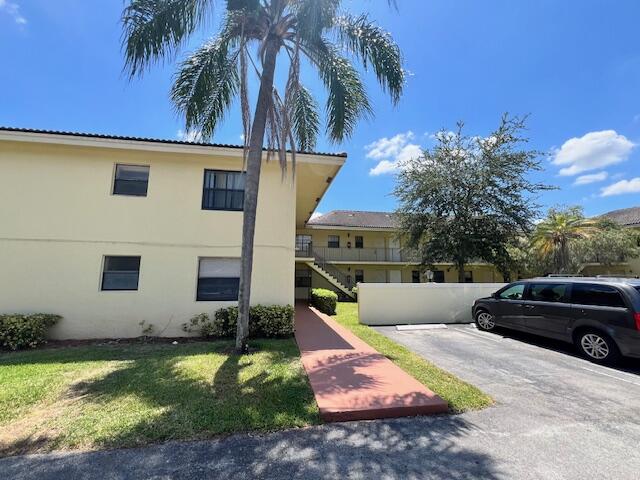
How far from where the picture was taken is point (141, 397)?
15.0 feet

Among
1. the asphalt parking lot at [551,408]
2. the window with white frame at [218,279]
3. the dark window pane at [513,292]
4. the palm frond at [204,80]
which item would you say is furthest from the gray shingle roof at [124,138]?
the asphalt parking lot at [551,408]

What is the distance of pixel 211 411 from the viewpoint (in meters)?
4.07

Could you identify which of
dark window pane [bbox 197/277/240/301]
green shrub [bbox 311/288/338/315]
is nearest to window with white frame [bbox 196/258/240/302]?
dark window pane [bbox 197/277/240/301]

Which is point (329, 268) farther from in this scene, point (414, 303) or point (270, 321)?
point (270, 321)

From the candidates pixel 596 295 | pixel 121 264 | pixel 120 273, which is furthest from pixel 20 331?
pixel 596 295

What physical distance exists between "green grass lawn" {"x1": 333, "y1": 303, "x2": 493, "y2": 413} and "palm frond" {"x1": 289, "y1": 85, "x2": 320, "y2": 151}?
19.7 feet

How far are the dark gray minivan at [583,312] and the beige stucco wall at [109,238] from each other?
666cm

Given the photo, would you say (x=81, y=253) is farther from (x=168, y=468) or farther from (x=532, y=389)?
(x=532, y=389)

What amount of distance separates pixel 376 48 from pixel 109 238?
881 cm

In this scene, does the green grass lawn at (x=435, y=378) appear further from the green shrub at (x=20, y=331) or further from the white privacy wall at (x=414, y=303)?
the green shrub at (x=20, y=331)

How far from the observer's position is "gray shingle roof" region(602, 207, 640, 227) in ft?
89.6

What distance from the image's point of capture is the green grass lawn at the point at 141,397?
3598mm

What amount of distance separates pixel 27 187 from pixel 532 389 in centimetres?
1309

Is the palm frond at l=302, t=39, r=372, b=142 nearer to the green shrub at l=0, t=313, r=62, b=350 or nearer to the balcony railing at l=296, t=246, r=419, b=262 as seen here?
the green shrub at l=0, t=313, r=62, b=350
